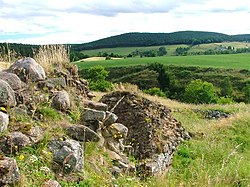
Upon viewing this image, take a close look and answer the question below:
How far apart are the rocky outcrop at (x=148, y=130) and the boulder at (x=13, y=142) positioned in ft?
11.2

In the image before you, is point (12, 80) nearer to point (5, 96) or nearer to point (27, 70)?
point (27, 70)

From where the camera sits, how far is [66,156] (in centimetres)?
550

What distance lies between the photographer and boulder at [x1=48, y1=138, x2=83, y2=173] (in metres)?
5.44

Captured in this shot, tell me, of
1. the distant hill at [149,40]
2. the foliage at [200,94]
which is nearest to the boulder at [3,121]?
the foliage at [200,94]

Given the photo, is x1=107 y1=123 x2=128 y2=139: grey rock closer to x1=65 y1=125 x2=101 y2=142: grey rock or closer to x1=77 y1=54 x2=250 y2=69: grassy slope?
x1=65 y1=125 x2=101 y2=142: grey rock

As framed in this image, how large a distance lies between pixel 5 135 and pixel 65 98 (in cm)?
221

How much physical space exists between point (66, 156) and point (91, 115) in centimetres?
212

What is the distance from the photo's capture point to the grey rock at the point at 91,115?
7.54 m

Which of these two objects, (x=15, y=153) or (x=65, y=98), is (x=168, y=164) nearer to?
(x=65, y=98)

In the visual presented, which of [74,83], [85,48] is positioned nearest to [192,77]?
[85,48]

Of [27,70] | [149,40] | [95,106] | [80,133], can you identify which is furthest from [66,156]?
[149,40]

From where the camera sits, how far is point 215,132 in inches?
536

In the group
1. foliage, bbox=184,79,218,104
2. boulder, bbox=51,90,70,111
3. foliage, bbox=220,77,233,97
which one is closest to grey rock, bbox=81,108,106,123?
boulder, bbox=51,90,70,111

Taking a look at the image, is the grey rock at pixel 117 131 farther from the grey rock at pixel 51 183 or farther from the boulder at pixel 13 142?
the grey rock at pixel 51 183
